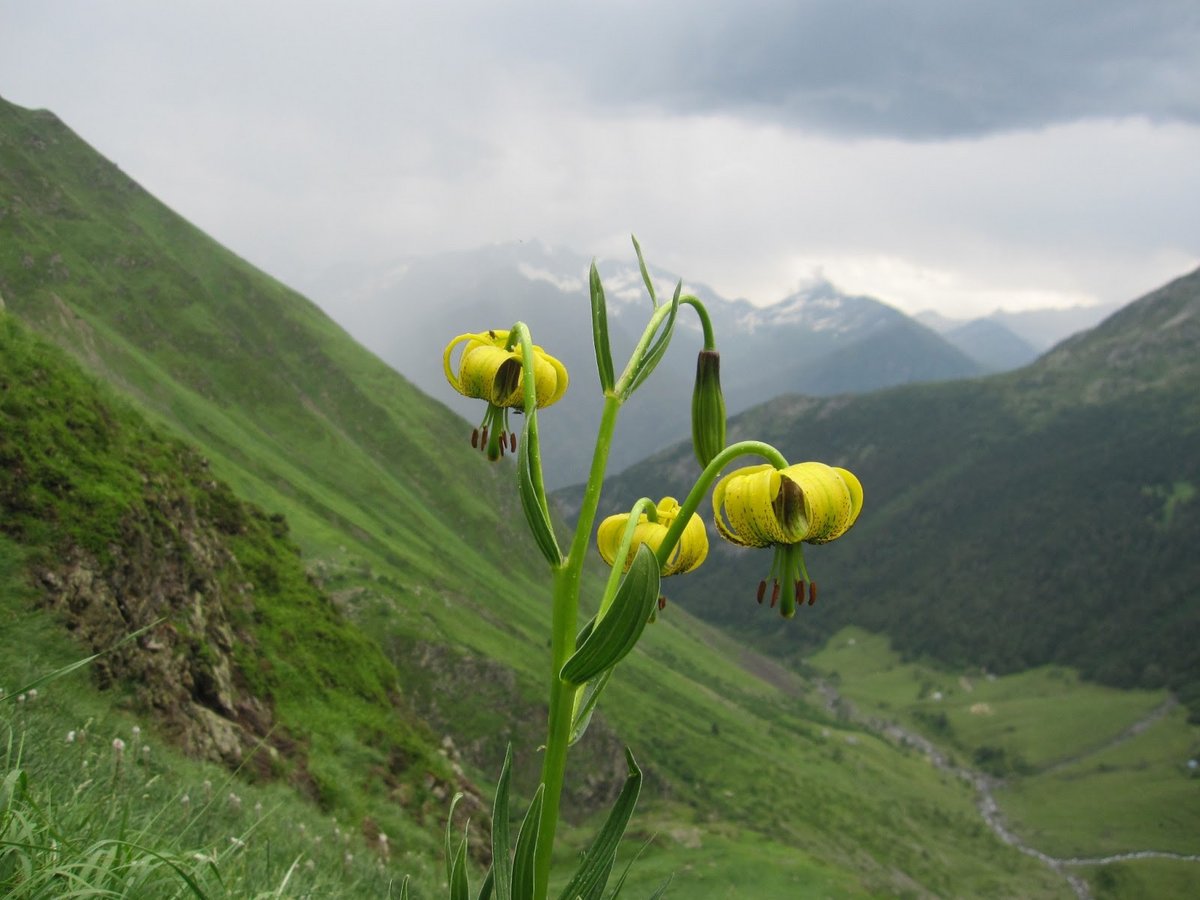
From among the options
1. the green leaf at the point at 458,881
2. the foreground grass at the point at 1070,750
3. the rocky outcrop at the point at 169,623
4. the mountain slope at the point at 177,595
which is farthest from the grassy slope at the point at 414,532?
the green leaf at the point at 458,881

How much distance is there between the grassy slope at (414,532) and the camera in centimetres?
3262

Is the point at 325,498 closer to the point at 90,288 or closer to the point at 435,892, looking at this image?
the point at 90,288

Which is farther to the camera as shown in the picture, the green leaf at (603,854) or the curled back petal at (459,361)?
the curled back petal at (459,361)

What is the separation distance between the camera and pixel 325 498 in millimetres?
55156

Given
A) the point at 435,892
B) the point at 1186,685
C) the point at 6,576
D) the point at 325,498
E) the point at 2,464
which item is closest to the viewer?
the point at 6,576

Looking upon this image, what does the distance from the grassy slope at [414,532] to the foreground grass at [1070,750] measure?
1511 cm

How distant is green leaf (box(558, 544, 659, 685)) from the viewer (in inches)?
68.7

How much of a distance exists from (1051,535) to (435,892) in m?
190

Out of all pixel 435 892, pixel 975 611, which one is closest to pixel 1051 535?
pixel 975 611

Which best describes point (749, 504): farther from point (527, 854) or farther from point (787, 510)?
point (527, 854)

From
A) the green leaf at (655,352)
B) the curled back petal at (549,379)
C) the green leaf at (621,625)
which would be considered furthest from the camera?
the curled back petal at (549,379)

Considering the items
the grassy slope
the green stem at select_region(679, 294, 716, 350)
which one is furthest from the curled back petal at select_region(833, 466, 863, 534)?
the grassy slope

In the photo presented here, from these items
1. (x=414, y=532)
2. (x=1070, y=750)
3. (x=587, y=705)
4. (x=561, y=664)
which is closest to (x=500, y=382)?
(x=561, y=664)

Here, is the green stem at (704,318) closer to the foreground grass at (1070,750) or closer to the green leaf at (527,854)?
the green leaf at (527,854)
